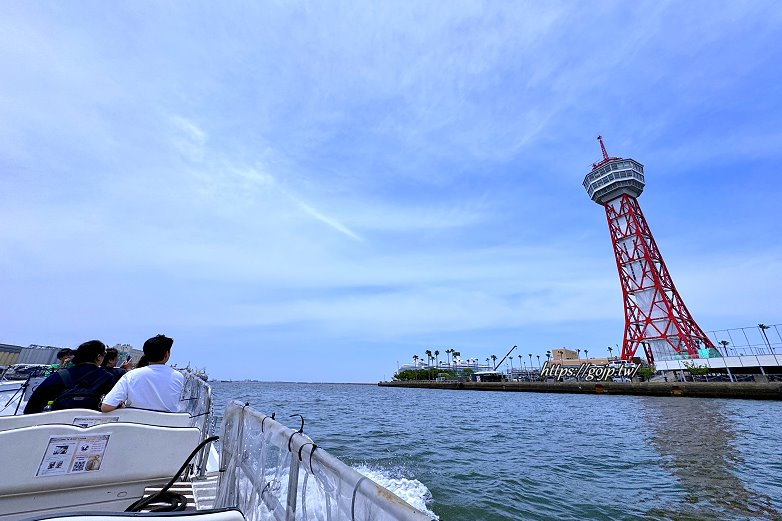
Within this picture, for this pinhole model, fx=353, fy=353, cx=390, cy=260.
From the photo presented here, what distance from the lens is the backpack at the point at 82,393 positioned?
365cm

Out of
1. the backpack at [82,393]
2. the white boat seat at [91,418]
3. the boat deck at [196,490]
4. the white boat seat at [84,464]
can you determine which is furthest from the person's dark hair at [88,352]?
the boat deck at [196,490]

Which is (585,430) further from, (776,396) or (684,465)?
(776,396)

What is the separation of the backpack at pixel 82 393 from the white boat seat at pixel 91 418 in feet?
1.54

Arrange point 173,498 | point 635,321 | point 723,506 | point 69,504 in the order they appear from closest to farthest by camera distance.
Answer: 1. point 173,498
2. point 69,504
3. point 723,506
4. point 635,321

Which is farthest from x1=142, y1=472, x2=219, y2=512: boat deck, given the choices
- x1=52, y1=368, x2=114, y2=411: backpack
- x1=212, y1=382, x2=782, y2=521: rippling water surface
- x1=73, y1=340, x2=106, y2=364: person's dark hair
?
x1=212, y1=382, x2=782, y2=521: rippling water surface

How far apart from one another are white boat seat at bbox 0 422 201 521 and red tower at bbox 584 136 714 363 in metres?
69.6

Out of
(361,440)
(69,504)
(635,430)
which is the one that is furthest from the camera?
(635,430)

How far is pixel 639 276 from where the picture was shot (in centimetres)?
6375

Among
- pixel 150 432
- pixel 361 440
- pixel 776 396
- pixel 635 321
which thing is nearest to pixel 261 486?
pixel 150 432

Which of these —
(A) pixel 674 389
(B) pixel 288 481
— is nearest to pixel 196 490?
(B) pixel 288 481

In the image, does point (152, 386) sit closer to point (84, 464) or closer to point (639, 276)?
point (84, 464)

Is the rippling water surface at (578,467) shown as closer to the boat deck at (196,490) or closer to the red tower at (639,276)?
the boat deck at (196,490)

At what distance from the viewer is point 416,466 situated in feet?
A: 29.6

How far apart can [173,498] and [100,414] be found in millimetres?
1838
